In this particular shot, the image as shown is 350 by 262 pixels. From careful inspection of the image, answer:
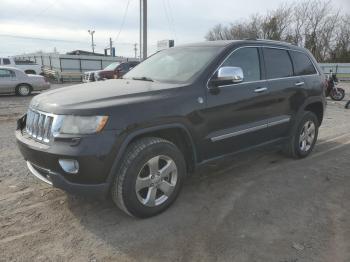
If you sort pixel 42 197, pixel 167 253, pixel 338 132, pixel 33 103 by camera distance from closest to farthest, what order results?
1. pixel 167 253
2. pixel 33 103
3. pixel 42 197
4. pixel 338 132

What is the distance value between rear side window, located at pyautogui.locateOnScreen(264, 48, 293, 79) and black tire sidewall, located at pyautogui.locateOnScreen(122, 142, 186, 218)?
2.00 metres

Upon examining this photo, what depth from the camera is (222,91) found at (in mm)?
4105

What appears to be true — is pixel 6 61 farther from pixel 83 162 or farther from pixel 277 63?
pixel 83 162

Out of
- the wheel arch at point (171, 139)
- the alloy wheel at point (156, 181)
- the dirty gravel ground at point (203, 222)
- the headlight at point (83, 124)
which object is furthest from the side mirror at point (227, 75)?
the headlight at point (83, 124)

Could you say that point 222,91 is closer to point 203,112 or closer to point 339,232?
point 203,112

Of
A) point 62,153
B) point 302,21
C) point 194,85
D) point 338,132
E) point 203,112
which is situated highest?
point 302,21

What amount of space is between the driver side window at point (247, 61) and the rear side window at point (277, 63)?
22 centimetres

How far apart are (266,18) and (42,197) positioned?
4802 cm

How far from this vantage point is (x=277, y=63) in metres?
5.14

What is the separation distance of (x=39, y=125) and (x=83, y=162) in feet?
2.38

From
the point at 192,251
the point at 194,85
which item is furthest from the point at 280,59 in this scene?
the point at 192,251

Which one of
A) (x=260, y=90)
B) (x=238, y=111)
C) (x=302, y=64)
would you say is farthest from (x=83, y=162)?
(x=302, y=64)

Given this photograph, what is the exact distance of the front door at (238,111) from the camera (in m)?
4.03

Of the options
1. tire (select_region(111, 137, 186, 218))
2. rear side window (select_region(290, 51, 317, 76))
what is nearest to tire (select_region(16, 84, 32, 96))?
rear side window (select_region(290, 51, 317, 76))
